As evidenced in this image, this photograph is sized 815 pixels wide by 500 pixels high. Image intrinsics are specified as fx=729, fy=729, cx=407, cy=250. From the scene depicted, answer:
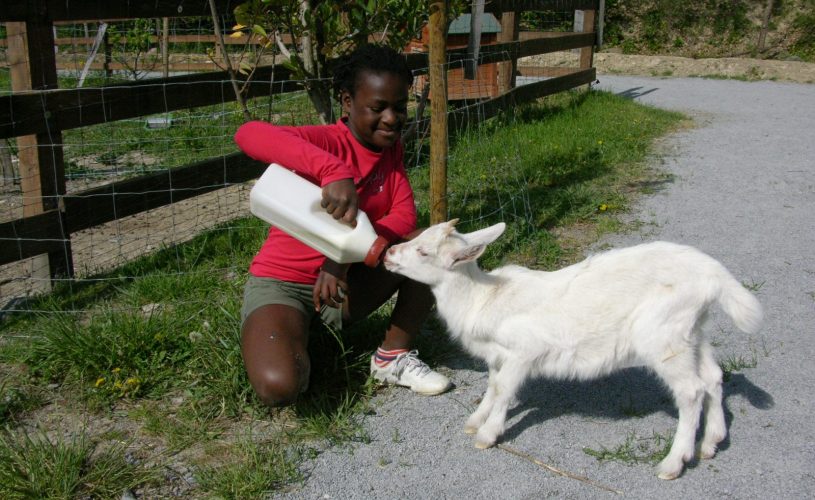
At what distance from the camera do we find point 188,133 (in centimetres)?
848

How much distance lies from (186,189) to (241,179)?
2.47 ft

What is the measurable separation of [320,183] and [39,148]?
2.37m

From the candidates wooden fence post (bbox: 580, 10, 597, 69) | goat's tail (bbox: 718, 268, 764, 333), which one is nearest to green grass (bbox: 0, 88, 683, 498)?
goat's tail (bbox: 718, 268, 764, 333)

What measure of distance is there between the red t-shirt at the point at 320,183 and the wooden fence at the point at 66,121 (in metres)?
1.45

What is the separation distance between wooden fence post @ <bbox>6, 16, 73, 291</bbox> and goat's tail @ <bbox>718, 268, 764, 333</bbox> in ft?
12.3

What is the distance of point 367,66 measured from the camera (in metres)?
3.25

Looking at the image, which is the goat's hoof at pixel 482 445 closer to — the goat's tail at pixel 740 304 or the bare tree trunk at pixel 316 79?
the goat's tail at pixel 740 304

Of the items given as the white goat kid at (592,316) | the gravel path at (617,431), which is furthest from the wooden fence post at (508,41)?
the white goat kid at (592,316)

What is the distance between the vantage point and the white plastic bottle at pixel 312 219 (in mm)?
3066

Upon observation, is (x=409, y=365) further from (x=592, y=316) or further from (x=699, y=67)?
(x=699, y=67)

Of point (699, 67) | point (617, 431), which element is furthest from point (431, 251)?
point (699, 67)

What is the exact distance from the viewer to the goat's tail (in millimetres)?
2953

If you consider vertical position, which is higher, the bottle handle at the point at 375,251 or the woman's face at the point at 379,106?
the woman's face at the point at 379,106

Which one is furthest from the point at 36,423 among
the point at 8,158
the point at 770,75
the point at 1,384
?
the point at 770,75
